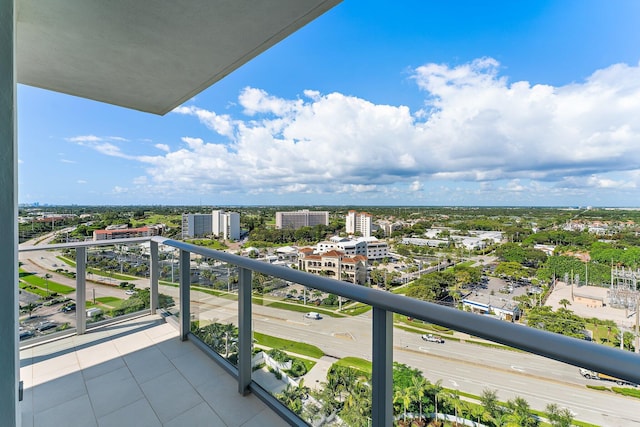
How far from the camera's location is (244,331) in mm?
1921

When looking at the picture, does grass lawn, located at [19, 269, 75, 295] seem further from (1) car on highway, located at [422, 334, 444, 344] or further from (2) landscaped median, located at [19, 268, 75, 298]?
(1) car on highway, located at [422, 334, 444, 344]

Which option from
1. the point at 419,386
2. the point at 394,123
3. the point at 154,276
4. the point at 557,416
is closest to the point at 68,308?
the point at 154,276

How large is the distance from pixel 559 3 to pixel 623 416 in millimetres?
7516

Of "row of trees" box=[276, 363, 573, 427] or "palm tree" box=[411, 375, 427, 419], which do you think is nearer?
"row of trees" box=[276, 363, 573, 427]

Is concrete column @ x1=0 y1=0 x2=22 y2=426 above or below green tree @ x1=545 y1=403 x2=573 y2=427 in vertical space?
above

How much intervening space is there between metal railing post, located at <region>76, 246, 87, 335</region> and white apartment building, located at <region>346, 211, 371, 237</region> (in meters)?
4.72

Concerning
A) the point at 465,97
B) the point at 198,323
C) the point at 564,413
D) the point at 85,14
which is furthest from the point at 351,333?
the point at 465,97

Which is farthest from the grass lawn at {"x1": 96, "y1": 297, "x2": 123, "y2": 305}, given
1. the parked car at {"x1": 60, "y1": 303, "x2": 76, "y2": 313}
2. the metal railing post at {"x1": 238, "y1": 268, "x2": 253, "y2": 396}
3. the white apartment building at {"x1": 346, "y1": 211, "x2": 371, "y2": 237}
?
the white apartment building at {"x1": 346, "y1": 211, "x2": 371, "y2": 237}

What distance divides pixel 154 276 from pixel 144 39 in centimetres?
271

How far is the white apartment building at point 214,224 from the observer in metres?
4.77

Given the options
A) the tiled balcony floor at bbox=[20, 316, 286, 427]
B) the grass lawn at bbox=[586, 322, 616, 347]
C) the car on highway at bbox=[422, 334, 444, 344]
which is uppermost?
the car on highway at bbox=[422, 334, 444, 344]

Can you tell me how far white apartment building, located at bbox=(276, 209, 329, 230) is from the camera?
244 inches

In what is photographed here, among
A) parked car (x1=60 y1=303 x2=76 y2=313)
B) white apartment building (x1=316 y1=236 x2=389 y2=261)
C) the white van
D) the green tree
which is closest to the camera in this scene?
the green tree

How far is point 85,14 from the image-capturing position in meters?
1.67
